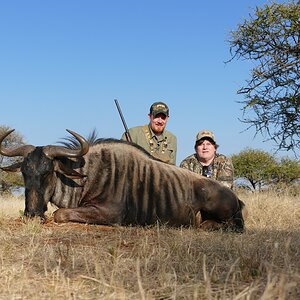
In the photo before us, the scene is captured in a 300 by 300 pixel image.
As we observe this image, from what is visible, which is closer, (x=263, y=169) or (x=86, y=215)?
(x=86, y=215)

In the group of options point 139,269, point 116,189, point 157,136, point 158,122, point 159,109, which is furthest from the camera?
point 157,136

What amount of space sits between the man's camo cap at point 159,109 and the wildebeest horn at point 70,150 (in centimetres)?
188

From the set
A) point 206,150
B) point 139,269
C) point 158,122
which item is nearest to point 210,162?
point 206,150

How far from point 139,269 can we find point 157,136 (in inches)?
205

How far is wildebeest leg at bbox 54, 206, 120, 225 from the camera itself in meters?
5.65

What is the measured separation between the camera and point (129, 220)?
6027 millimetres

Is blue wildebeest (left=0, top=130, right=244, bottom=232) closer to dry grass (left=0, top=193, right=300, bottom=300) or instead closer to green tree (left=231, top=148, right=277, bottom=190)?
dry grass (left=0, top=193, right=300, bottom=300)

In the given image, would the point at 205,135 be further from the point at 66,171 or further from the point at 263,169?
the point at 263,169

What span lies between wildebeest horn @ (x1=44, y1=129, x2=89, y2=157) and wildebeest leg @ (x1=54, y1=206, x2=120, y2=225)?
572 mm

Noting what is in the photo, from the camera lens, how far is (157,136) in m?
7.88

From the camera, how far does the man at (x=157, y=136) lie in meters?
7.64

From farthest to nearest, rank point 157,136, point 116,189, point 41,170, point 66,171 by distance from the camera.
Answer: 1. point 157,136
2. point 116,189
3. point 66,171
4. point 41,170

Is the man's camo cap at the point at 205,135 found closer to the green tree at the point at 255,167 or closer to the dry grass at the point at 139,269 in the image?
the dry grass at the point at 139,269

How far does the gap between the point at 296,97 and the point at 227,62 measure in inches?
70.7
